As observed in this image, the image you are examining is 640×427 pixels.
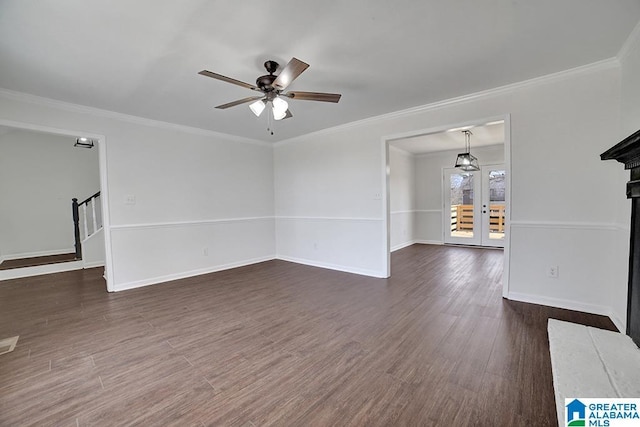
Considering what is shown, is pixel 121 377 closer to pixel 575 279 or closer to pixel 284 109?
pixel 284 109

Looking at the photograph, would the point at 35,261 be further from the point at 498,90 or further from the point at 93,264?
the point at 498,90

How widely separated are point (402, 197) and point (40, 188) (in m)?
8.37

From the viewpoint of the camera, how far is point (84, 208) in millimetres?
5613

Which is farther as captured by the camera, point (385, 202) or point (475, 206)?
point (475, 206)

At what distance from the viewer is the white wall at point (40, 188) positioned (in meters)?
5.52

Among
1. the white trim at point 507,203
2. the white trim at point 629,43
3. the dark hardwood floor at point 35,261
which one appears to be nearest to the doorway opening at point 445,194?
the white trim at point 507,203

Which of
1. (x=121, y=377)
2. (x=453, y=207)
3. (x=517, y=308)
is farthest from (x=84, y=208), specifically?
(x=453, y=207)

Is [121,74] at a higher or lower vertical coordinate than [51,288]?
higher

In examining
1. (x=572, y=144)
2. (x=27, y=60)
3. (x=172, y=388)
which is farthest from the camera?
(x=572, y=144)

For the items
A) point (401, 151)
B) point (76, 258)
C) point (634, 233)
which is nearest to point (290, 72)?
point (634, 233)

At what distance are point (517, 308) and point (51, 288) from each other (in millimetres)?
6236

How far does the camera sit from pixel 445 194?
291 inches

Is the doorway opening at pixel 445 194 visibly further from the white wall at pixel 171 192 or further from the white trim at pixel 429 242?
the white wall at pixel 171 192

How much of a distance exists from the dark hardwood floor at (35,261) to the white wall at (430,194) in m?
8.23
